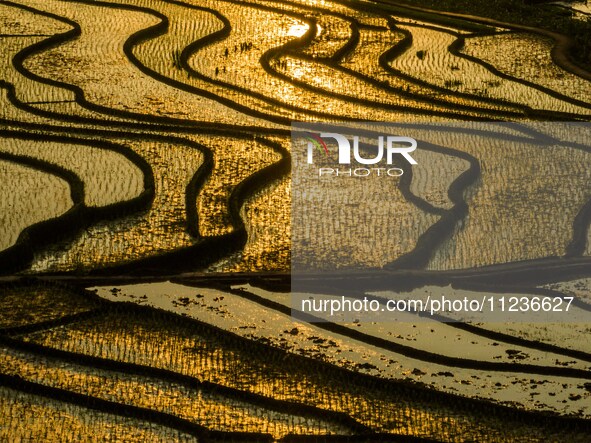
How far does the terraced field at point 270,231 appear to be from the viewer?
189 inches

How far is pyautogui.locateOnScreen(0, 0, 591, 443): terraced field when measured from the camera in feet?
15.8

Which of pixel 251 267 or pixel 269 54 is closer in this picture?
pixel 251 267

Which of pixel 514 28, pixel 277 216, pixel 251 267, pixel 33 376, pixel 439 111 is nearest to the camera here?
pixel 33 376

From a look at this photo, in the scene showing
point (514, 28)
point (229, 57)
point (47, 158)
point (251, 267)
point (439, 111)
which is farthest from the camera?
point (514, 28)

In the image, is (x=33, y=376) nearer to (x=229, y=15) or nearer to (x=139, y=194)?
(x=139, y=194)

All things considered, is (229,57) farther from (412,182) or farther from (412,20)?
(412,182)

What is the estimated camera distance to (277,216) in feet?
21.7

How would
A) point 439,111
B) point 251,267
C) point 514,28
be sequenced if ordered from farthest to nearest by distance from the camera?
point 514,28 → point 439,111 → point 251,267

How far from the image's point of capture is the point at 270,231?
21.1 feet

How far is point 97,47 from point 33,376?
4925 millimetres

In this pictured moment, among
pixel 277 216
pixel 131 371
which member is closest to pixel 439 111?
pixel 277 216

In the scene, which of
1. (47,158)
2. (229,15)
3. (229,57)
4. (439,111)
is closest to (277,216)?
(47,158)

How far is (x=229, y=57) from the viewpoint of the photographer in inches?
366

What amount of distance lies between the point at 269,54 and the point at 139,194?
2.88 meters
